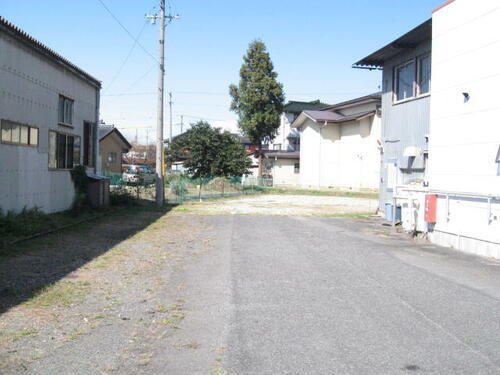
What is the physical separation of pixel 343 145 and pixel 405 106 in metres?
27.6

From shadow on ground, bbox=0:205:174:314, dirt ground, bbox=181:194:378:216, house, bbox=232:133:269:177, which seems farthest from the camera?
house, bbox=232:133:269:177

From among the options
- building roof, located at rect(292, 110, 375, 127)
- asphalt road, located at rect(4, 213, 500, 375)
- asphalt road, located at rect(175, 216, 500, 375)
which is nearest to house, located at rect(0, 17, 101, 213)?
asphalt road, located at rect(4, 213, 500, 375)

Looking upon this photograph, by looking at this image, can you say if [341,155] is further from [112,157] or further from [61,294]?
[61,294]

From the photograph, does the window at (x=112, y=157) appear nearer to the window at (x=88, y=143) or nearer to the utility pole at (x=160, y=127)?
the utility pole at (x=160, y=127)

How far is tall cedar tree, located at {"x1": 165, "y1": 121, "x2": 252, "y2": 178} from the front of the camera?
37844 mm

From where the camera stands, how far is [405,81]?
16.7 m

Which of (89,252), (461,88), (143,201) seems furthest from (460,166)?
(143,201)

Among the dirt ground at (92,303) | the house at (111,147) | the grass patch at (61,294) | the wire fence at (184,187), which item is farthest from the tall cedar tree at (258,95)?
the grass patch at (61,294)

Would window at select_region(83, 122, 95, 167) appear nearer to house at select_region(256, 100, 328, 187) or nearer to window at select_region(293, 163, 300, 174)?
house at select_region(256, 100, 328, 187)

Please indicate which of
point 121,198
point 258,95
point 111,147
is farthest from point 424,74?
point 258,95

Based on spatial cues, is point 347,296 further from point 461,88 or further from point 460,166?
point 461,88

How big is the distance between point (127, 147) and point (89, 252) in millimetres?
36167

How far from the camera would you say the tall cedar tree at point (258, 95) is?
4881 cm

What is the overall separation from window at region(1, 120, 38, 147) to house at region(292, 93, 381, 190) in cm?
2943
